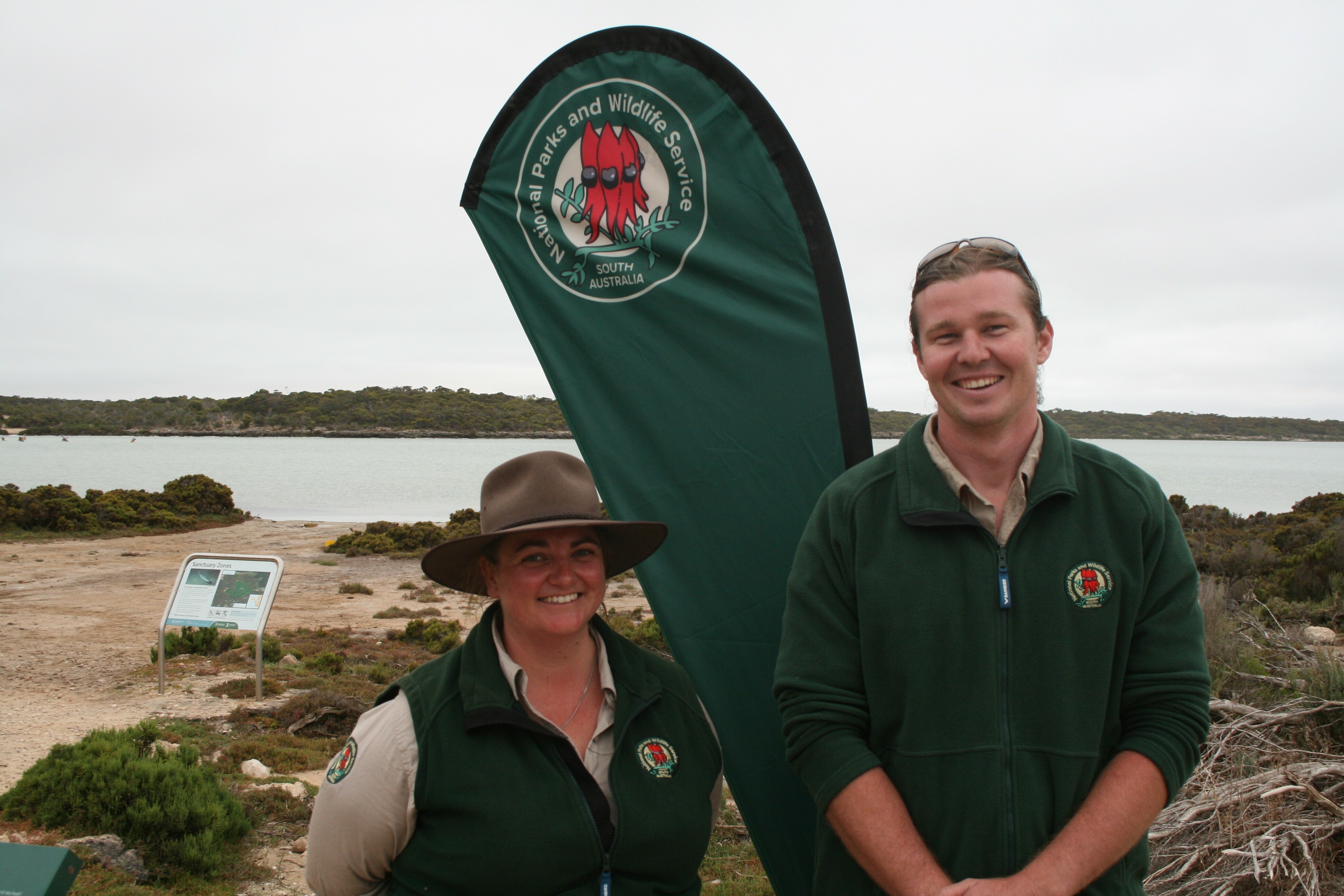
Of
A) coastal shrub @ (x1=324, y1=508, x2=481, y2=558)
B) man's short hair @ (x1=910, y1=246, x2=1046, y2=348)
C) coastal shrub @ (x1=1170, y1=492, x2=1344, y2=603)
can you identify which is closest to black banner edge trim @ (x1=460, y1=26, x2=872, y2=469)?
man's short hair @ (x1=910, y1=246, x2=1046, y2=348)

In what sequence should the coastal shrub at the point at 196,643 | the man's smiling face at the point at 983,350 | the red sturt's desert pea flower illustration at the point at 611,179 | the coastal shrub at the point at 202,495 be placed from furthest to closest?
the coastal shrub at the point at 202,495 → the coastal shrub at the point at 196,643 → the red sturt's desert pea flower illustration at the point at 611,179 → the man's smiling face at the point at 983,350

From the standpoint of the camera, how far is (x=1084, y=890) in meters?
1.63

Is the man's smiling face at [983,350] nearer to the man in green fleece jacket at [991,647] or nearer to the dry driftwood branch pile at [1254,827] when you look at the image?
the man in green fleece jacket at [991,647]

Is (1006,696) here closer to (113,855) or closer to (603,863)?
(603,863)

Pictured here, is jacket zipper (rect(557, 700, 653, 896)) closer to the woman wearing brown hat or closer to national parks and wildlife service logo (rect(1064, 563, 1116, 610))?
the woman wearing brown hat

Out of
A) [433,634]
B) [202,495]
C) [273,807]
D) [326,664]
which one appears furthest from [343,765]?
[202,495]

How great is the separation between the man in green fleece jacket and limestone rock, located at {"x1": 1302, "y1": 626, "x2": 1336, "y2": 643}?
5.32 meters

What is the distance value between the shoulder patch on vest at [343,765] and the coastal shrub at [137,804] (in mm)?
2409

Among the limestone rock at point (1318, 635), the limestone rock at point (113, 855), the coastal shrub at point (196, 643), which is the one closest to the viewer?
the limestone rock at point (113, 855)

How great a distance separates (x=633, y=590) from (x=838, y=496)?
1272cm

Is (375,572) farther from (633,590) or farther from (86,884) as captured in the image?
(86,884)

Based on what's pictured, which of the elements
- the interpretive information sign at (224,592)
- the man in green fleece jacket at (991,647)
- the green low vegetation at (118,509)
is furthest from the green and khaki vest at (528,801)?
the green low vegetation at (118,509)

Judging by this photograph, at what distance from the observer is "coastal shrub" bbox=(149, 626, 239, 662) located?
26.5 feet

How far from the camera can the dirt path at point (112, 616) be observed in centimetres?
607
